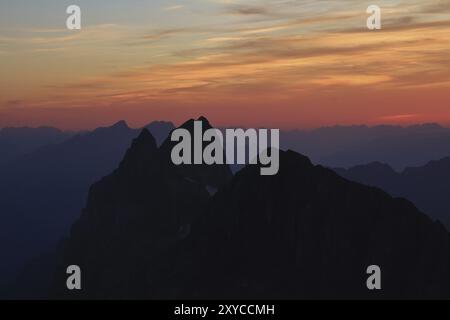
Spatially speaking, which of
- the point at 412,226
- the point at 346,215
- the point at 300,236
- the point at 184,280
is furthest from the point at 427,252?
the point at 184,280

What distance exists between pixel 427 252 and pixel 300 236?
35725mm

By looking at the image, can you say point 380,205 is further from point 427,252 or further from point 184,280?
point 184,280

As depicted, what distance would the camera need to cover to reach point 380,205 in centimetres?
18212

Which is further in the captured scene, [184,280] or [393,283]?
[184,280]

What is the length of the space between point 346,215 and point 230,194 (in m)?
35.4
